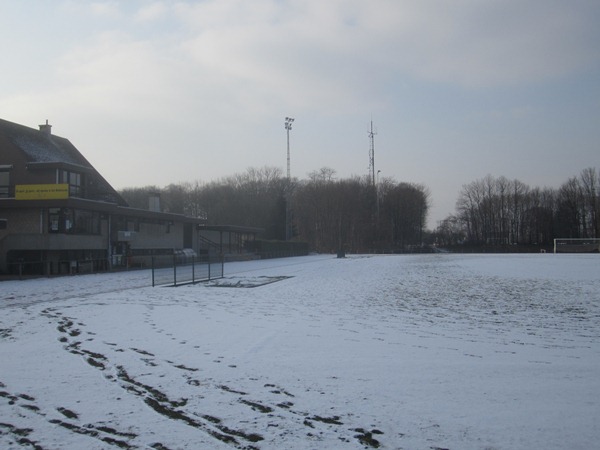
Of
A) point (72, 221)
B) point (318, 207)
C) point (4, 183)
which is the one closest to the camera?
point (72, 221)

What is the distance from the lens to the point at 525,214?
96250 millimetres

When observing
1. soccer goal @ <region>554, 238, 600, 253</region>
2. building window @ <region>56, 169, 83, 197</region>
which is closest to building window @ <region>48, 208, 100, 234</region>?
building window @ <region>56, 169, 83, 197</region>

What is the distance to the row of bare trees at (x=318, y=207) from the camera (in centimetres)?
9144

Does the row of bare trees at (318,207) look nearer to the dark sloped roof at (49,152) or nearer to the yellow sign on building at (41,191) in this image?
the dark sloped roof at (49,152)

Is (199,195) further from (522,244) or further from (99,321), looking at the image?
(99,321)

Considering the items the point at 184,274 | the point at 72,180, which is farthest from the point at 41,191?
the point at 184,274

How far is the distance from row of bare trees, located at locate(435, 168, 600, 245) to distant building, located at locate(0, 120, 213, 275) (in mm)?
72963

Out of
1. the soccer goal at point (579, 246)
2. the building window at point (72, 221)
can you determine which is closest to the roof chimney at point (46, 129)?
the building window at point (72, 221)

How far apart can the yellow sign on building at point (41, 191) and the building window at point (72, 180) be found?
10.0ft

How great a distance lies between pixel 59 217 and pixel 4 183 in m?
6.60

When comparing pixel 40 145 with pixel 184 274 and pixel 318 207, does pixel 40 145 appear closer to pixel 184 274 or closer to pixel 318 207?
pixel 184 274

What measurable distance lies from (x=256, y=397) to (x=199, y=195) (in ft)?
318

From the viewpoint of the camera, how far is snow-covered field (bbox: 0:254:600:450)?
16.3ft

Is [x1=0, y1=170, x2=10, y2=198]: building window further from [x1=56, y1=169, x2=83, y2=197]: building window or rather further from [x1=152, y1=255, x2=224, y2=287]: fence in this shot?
[x1=152, y1=255, x2=224, y2=287]: fence
